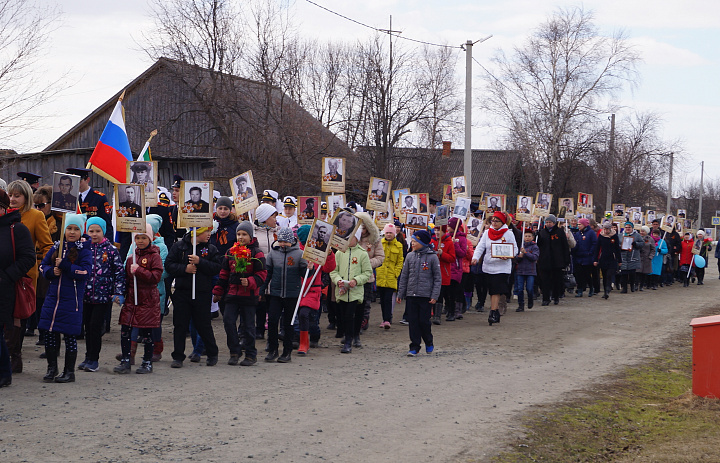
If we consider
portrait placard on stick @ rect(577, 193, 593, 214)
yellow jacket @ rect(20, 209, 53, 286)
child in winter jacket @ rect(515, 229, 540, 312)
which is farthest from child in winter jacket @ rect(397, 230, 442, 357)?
portrait placard on stick @ rect(577, 193, 593, 214)

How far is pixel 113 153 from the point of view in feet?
37.5

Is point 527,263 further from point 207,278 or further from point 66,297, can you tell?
point 66,297

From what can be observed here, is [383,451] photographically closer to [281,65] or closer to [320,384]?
[320,384]

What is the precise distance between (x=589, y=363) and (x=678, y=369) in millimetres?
1120

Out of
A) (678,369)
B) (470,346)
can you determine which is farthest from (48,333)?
(678,369)

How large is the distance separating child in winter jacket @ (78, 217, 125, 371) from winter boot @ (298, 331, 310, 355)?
2.73 meters

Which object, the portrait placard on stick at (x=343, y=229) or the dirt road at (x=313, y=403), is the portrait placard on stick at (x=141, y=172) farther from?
the portrait placard on stick at (x=343, y=229)

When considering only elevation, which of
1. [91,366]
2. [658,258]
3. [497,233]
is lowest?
[91,366]

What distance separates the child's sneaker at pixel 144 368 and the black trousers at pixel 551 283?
11.5 meters

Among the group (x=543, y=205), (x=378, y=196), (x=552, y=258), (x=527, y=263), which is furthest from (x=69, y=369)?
(x=543, y=205)

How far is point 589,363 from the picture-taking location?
411 inches

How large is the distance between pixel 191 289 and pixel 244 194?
2680 mm

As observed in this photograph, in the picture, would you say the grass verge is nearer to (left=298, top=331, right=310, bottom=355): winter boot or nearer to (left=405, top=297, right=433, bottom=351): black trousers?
(left=405, top=297, right=433, bottom=351): black trousers

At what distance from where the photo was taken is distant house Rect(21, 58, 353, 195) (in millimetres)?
30219
